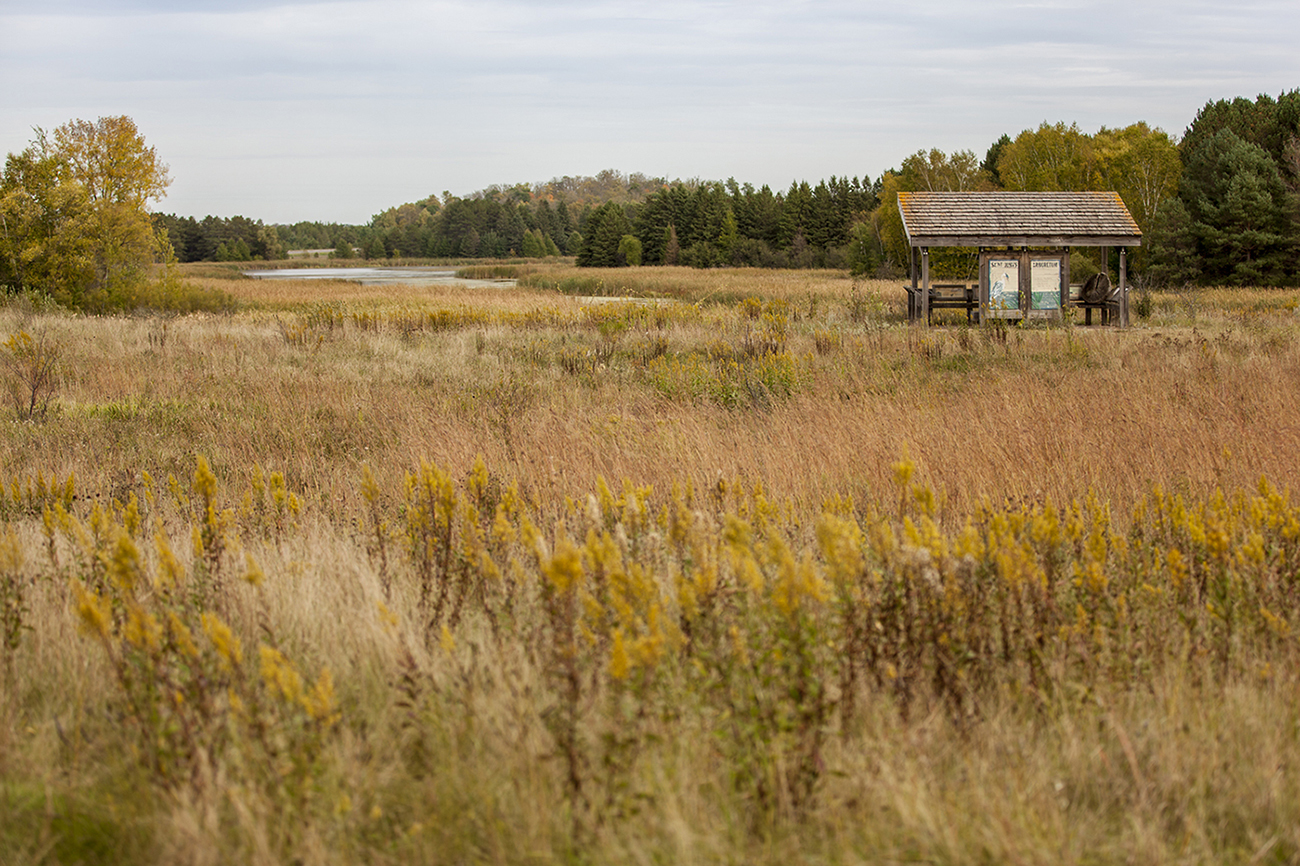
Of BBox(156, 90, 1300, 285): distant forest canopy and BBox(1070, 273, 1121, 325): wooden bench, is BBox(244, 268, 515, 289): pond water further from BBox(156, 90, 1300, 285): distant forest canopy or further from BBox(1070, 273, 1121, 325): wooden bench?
BBox(1070, 273, 1121, 325): wooden bench

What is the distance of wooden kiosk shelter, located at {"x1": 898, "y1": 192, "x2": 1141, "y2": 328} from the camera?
1780 centimetres

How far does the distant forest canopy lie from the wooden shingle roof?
23834 mm

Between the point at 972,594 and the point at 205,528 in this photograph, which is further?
the point at 205,528

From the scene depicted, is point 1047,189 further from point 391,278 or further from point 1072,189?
point 391,278

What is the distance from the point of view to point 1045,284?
1783 centimetres

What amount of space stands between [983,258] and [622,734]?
17.6 metres

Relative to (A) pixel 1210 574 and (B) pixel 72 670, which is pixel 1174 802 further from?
(B) pixel 72 670

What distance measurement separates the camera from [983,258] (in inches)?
712

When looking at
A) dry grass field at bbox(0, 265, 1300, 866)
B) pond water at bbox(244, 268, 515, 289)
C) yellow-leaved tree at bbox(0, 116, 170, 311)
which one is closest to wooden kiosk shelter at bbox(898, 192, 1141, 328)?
dry grass field at bbox(0, 265, 1300, 866)

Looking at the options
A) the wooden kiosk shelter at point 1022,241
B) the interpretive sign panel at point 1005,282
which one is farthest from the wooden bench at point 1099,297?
the interpretive sign panel at point 1005,282

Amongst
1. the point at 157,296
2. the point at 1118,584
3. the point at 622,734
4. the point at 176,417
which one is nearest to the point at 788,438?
the point at 1118,584

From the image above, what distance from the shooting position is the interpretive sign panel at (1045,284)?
58.4 feet

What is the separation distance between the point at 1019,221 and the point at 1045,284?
5.82 feet


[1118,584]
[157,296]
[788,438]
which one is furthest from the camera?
[157,296]
